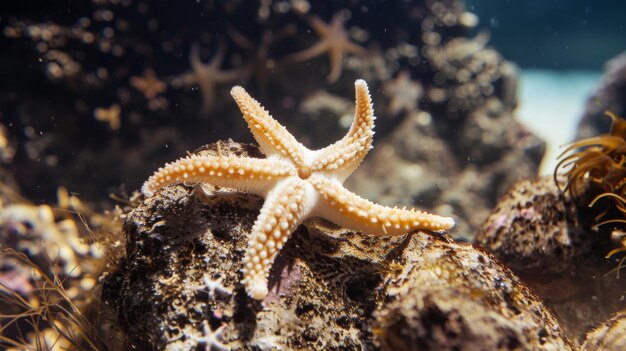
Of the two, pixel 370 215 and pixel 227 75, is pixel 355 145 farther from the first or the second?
pixel 227 75

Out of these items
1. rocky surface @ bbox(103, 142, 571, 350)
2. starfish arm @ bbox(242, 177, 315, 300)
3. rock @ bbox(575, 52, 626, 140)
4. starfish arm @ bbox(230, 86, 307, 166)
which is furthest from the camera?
rock @ bbox(575, 52, 626, 140)

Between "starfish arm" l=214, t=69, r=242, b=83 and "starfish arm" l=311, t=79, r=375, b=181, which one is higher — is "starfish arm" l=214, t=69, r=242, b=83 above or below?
above

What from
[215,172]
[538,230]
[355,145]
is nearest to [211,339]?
[215,172]

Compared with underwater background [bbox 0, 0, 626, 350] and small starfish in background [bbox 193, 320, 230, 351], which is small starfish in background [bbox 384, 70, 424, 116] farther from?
small starfish in background [bbox 193, 320, 230, 351]

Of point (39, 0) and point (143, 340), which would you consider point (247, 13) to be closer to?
point (39, 0)

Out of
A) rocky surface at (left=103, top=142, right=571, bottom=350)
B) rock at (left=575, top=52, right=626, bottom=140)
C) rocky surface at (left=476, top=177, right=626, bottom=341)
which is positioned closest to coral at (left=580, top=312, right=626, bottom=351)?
rocky surface at (left=476, top=177, right=626, bottom=341)

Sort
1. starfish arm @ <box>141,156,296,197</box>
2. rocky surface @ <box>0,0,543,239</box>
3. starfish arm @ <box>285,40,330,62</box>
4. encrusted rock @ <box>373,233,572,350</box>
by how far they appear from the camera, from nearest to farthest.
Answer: encrusted rock @ <box>373,233,572,350</box>, starfish arm @ <box>141,156,296,197</box>, rocky surface @ <box>0,0,543,239</box>, starfish arm @ <box>285,40,330,62</box>
